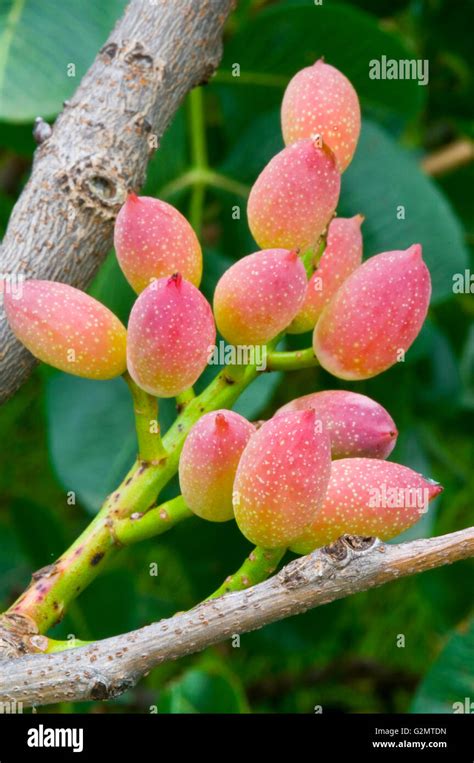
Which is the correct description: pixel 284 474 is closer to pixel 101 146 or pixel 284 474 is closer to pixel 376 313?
pixel 376 313

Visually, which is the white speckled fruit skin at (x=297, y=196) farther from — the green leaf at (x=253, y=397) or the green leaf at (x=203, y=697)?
the green leaf at (x=203, y=697)

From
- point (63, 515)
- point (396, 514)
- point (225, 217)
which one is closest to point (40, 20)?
point (225, 217)

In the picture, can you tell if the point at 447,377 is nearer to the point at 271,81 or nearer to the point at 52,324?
the point at 271,81

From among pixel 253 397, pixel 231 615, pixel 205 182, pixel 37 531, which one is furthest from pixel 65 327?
pixel 37 531

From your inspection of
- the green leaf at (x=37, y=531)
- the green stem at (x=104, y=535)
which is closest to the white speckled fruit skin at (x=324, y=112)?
the green stem at (x=104, y=535)

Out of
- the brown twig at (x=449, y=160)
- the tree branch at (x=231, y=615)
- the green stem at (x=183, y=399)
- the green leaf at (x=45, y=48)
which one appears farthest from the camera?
the brown twig at (x=449, y=160)

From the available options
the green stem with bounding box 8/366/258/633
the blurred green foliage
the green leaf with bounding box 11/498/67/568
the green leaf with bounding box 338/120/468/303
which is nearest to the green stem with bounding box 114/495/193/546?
the green stem with bounding box 8/366/258/633
